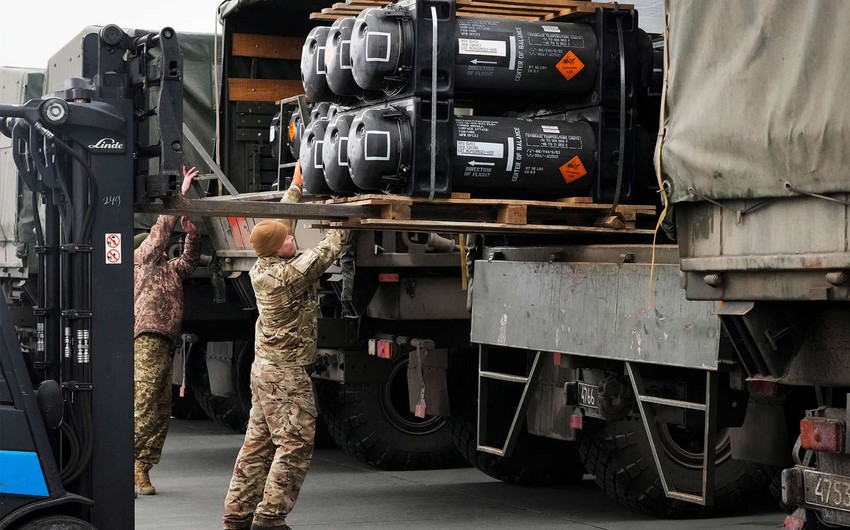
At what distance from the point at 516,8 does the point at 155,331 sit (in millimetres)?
3683

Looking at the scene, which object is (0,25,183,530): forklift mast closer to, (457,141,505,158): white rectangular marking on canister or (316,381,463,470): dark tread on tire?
(457,141,505,158): white rectangular marking on canister

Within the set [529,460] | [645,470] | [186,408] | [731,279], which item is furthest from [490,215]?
[186,408]

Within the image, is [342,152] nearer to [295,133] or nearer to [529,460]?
[295,133]

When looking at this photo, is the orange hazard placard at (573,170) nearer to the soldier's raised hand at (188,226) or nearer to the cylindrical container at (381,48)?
the cylindrical container at (381,48)

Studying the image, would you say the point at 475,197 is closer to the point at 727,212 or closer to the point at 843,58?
the point at 727,212

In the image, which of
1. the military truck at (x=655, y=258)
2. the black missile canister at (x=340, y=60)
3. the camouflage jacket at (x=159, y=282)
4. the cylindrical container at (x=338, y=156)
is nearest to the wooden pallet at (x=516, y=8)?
the military truck at (x=655, y=258)

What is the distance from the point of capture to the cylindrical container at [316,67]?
7590 mm

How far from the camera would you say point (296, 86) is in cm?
1171

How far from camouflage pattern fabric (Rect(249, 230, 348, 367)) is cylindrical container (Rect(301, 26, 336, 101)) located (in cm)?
75

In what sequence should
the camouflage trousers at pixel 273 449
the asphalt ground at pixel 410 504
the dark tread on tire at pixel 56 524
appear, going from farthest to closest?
the asphalt ground at pixel 410 504, the camouflage trousers at pixel 273 449, the dark tread on tire at pixel 56 524

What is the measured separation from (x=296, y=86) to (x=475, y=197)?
187 inches

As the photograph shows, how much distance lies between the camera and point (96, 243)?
6395 millimetres

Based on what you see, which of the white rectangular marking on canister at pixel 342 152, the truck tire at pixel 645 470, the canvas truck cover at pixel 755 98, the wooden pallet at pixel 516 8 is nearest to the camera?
the canvas truck cover at pixel 755 98

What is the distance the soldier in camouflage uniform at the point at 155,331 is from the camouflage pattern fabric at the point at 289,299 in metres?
2.13
